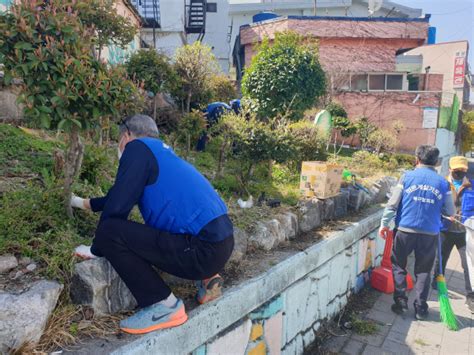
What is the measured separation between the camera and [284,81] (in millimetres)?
7641

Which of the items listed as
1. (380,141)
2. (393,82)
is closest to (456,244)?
(380,141)

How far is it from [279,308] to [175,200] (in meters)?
1.64

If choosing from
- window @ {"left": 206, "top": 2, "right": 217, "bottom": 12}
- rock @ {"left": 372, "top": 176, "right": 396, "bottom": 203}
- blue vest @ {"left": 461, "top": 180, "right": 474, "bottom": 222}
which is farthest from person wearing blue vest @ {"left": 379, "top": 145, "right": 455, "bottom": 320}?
window @ {"left": 206, "top": 2, "right": 217, "bottom": 12}

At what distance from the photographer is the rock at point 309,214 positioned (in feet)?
14.6

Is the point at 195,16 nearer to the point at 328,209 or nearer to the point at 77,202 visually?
the point at 328,209

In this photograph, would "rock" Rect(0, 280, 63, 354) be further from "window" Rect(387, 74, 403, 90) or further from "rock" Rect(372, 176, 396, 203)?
"window" Rect(387, 74, 403, 90)

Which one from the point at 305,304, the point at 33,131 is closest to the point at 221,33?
Result: the point at 33,131

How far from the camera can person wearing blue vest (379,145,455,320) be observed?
14.6 feet

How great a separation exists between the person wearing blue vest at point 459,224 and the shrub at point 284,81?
10.6ft

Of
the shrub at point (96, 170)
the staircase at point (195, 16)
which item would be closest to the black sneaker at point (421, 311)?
the shrub at point (96, 170)

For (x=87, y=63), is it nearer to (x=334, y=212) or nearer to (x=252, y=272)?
(x=252, y=272)

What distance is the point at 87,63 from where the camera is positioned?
99.0 inches

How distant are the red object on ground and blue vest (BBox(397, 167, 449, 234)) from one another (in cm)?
97

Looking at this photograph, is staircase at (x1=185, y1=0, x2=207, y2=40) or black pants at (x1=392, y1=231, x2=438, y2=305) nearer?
black pants at (x1=392, y1=231, x2=438, y2=305)
